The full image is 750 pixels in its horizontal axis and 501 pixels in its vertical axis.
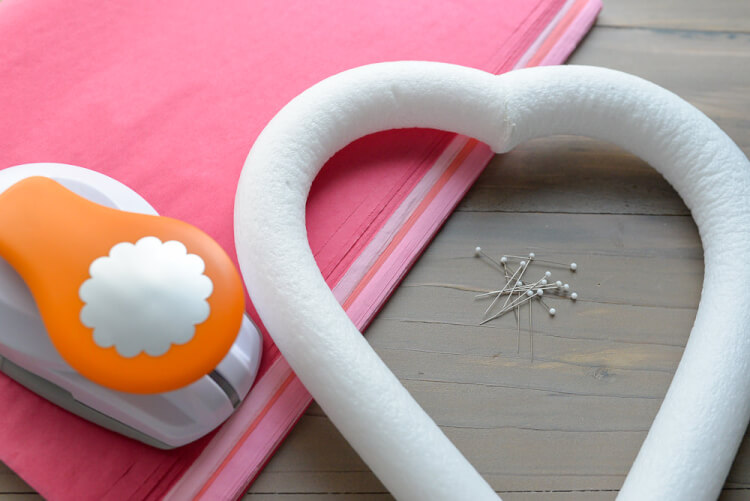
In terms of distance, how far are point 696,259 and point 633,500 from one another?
1.13 ft

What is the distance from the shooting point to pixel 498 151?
79cm

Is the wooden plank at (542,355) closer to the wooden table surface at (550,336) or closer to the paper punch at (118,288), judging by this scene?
the wooden table surface at (550,336)

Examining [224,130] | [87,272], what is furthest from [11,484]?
[224,130]

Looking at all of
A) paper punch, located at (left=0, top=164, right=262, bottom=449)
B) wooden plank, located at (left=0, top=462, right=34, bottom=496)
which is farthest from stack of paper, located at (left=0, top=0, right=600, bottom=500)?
paper punch, located at (left=0, top=164, right=262, bottom=449)

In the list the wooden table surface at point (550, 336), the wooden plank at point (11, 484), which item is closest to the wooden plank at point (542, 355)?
the wooden table surface at point (550, 336)

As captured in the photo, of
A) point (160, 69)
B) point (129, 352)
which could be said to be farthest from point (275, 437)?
point (160, 69)

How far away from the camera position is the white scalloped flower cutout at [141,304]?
1.52 feet

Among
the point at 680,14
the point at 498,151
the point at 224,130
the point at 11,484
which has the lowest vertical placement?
the point at 11,484

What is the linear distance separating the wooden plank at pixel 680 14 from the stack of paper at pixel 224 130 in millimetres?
78

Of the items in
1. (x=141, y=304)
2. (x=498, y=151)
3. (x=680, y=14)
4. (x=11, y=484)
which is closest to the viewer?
(x=141, y=304)

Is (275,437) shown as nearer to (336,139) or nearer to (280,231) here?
(280,231)

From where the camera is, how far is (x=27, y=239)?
1.62 ft

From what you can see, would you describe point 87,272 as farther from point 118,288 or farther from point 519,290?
point 519,290

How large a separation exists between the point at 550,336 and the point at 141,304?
1.62 feet
